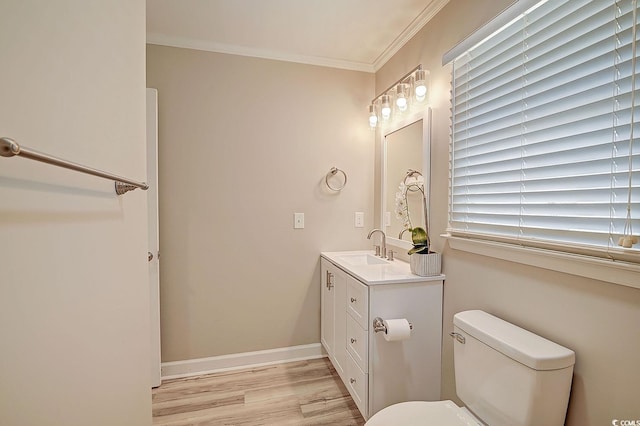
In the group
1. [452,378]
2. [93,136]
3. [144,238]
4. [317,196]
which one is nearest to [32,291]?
[93,136]

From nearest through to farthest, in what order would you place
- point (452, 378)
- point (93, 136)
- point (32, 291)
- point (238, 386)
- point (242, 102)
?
point (32, 291) → point (93, 136) → point (452, 378) → point (238, 386) → point (242, 102)

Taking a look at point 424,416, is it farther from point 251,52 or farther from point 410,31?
point 251,52

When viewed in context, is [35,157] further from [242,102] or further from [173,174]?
[242,102]

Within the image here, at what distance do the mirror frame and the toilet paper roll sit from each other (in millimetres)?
644

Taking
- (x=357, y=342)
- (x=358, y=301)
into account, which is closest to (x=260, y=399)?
(x=357, y=342)

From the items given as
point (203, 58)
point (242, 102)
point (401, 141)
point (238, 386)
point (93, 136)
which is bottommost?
point (238, 386)

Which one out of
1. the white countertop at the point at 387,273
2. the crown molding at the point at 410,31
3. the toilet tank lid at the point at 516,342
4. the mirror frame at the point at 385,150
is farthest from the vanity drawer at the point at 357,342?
the crown molding at the point at 410,31

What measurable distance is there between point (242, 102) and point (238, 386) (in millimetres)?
2138

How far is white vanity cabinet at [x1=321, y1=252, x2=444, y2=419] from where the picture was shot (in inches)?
61.9

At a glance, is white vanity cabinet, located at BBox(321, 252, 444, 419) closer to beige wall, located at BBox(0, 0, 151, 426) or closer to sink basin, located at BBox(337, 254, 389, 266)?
sink basin, located at BBox(337, 254, 389, 266)

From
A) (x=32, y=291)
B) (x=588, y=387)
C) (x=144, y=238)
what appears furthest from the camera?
(x=144, y=238)

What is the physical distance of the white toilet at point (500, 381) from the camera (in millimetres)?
974

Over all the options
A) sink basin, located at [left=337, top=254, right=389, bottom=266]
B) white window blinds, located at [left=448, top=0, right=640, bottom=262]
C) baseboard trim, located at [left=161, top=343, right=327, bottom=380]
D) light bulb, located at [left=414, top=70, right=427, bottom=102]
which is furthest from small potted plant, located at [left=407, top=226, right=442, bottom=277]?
baseboard trim, located at [left=161, top=343, right=327, bottom=380]

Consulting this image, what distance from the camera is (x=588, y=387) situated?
0.99 m
